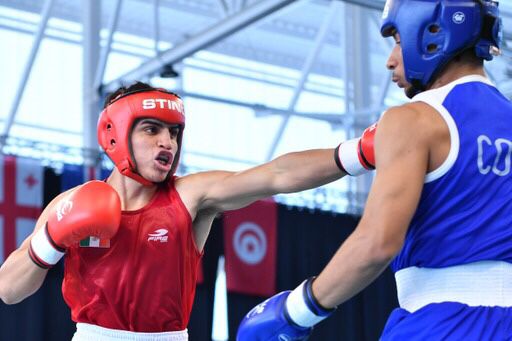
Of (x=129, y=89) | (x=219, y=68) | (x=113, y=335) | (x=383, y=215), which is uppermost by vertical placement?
(x=219, y=68)

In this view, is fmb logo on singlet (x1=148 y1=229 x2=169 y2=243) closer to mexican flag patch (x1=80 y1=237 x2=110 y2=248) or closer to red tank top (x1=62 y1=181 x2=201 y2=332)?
red tank top (x1=62 y1=181 x2=201 y2=332)

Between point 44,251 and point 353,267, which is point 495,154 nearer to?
point 353,267

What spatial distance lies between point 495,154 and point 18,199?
5007mm

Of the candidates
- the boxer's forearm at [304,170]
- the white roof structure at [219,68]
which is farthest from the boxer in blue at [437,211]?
the white roof structure at [219,68]

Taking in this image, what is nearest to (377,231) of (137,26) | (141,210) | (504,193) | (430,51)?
(504,193)

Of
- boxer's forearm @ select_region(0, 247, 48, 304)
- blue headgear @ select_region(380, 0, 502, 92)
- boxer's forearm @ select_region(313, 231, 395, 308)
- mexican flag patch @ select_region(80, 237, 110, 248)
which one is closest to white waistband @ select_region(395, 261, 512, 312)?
boxer's forearm @ select_region(313, 231, 395, 308)

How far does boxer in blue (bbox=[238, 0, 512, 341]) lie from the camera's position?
227 centimetres

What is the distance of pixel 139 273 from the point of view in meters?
3.60

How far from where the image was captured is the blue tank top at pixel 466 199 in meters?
2.37

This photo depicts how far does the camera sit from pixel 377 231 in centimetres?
224

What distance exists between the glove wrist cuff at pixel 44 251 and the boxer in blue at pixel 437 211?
127cm

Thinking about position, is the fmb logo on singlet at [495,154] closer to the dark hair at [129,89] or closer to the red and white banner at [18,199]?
the dark hair at [129,89]

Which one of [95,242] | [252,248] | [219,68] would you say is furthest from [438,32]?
[219,68]

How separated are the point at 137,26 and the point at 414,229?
40.2 ft
